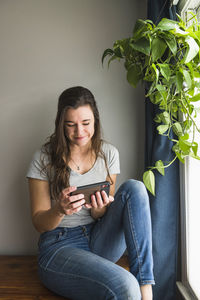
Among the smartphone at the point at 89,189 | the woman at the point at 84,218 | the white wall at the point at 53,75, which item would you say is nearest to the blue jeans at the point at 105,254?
the woman at the point at 84,218

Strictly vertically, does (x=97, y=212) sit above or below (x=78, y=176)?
below

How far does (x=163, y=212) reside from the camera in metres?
1.44

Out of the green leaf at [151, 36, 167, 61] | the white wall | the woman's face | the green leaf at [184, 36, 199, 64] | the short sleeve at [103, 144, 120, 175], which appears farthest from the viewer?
the white wall

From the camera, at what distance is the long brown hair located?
138 centimetres

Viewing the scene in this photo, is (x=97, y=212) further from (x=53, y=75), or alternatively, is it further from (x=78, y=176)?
(x=53, y=75)

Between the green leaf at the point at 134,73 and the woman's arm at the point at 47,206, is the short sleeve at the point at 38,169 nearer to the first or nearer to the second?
the woman's arm at the point at 47,206

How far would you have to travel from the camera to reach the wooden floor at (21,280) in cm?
127

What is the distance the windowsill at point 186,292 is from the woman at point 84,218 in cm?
38

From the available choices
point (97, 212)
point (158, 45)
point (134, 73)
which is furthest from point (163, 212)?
point (158, 45)

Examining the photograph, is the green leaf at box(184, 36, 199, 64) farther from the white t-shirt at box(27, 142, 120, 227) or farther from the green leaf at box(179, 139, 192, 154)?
the white t-shirt at box(27, 142, 120, 227)

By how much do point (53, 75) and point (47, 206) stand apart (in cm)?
80

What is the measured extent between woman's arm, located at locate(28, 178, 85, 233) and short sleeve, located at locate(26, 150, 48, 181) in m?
0.02

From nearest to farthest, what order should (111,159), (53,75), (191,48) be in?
1. (191,48)
2. (111,159)
3. (53,75)

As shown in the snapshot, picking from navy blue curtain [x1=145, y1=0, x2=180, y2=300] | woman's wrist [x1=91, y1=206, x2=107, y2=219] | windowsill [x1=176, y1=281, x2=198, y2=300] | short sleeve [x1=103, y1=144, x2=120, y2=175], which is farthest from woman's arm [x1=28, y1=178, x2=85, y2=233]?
windowsill [x1=176, y1=281, x2=198, y2=300]
